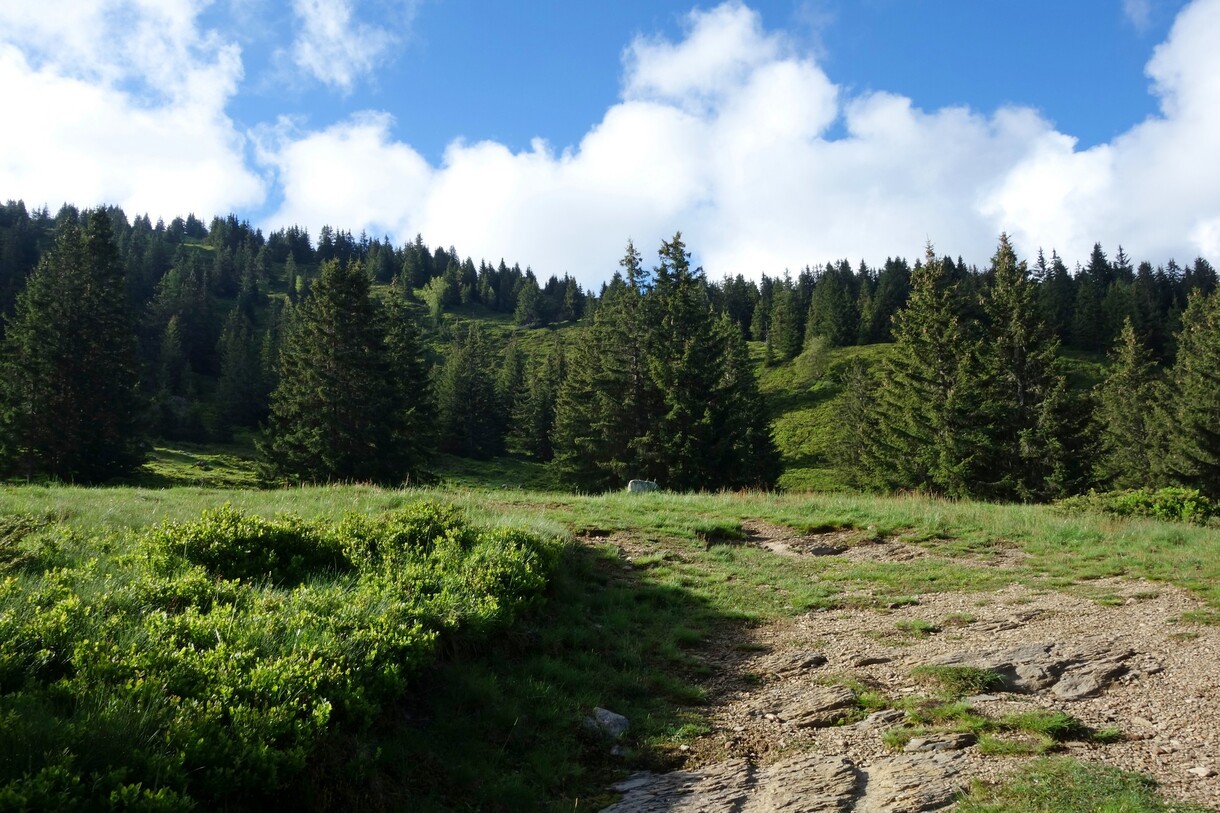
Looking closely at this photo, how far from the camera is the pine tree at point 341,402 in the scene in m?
34.2

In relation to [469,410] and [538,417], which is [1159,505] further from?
[469,410]

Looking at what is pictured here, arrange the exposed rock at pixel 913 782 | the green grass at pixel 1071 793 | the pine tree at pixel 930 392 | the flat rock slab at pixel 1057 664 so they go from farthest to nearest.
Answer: the pine tree at pixel 930 392 → the flat rock slab at pixel 1057 664 → the exposed rock at pixel 913 782 → the green grass at pixel 1071 793

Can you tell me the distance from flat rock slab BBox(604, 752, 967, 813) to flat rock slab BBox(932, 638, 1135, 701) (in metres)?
2.10

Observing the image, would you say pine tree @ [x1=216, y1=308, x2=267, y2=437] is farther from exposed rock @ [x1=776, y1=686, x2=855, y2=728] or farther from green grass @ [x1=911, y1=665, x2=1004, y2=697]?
green grass @ [x1=911, y1=665, x2=1004, y2=697]

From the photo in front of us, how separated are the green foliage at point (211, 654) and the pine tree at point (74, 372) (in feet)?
120

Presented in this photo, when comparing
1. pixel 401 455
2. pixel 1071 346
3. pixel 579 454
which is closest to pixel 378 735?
pixel 401 455

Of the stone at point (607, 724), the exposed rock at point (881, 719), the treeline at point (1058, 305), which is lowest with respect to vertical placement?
the stone at point (607, 724)

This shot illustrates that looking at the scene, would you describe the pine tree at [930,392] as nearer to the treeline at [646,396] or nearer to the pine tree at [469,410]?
the treeline at [646,396]

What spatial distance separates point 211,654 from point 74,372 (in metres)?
43.8

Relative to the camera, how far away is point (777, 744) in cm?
616

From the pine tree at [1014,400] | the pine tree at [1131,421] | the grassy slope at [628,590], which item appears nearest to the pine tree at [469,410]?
the pine tree at [1014,400]

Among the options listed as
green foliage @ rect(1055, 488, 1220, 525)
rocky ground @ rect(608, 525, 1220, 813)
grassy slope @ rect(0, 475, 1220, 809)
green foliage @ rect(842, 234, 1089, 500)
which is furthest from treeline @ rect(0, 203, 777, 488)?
rocky ground @ rect(608, 525, 1220, 813)

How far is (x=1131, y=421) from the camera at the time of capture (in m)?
49.8

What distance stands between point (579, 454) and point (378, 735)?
3587cm
